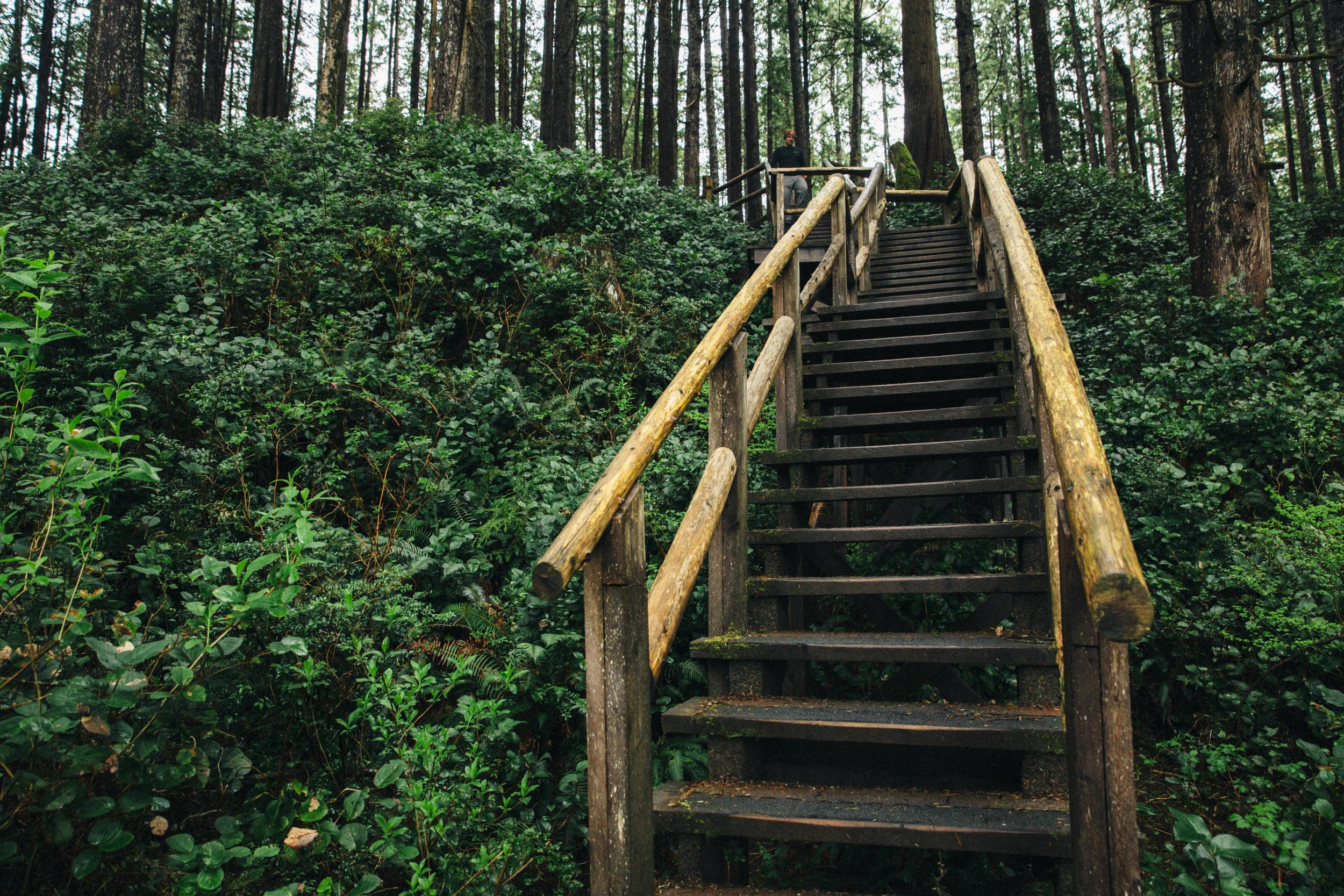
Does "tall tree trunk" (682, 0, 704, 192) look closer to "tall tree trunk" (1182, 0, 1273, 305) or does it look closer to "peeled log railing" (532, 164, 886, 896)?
"tall tree trunk" (1182, 0, 1273, 305)

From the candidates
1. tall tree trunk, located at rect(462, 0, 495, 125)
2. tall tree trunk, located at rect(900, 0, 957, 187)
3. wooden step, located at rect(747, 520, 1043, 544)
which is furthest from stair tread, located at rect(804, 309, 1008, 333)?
tall tree trunk, located at rect(900, 0, 957, 187)

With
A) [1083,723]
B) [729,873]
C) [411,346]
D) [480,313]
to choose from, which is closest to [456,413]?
[411,346]

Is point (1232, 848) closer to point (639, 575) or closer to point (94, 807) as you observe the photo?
point (639, 575)

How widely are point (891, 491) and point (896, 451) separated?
32cm

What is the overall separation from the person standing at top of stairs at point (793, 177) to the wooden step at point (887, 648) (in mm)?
10530

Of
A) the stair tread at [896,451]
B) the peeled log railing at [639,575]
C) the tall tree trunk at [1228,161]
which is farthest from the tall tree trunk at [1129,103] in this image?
the peeled log railing at [639,575]

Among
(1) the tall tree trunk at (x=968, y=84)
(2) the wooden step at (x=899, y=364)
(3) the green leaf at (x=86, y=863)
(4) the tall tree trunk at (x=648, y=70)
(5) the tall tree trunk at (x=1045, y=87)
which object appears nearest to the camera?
(3) the green leaf at (x=86, y=863)

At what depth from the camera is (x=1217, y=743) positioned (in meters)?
3.38

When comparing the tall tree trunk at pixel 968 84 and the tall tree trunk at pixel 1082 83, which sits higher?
the tall tree trunk at pixel 1082 83

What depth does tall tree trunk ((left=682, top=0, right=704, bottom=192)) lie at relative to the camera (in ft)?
54.3

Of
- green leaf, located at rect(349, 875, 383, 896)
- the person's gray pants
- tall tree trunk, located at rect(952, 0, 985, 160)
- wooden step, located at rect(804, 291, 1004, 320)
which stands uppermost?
tall tree trunk, located at rect(952, 0, 985, 160)

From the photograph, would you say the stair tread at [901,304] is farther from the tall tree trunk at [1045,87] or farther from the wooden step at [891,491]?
the tall tree trunk at [1045,87]

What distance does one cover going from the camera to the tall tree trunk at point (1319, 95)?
18.3 m

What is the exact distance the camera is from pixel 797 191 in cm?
1270
